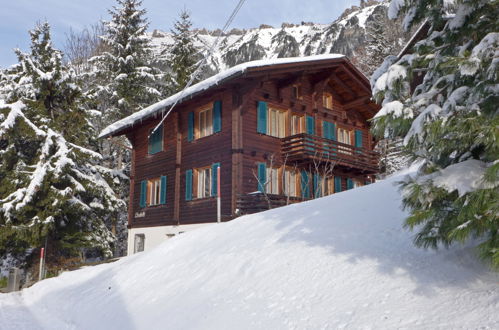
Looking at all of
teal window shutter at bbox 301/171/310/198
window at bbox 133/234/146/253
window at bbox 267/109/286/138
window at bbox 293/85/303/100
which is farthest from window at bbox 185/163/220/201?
window at bbox 293/85/303/100

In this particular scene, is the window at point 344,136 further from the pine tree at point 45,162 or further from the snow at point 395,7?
the snow at point 395,7

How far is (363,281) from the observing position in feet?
19.2

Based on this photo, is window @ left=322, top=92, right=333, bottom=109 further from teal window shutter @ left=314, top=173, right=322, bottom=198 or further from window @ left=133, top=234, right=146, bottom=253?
window @ left=133, top=234, right=146, bottom=253

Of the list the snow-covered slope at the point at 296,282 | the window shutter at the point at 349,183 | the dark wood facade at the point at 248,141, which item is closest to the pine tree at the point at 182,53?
the dark wood facade at the point at 248,141

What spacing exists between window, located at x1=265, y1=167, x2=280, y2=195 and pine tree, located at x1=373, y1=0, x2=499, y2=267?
1234 cm

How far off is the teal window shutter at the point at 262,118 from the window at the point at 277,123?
59 centimetres

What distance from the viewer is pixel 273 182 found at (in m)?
18.2

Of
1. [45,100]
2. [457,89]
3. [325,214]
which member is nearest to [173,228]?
[45,100]

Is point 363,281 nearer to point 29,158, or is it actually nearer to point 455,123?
point 455,123

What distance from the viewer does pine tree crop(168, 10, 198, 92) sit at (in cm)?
3359

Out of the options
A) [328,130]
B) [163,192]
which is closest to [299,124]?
[328,130]

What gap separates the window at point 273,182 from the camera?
17.8 meters

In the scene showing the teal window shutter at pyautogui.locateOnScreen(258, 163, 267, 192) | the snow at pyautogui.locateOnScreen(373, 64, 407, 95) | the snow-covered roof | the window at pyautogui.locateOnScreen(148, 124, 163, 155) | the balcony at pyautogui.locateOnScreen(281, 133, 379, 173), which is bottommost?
the snow at pyautogui.locateOnScreen(373, 64, 407, 95)

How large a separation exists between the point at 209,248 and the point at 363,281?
4.94 metres
